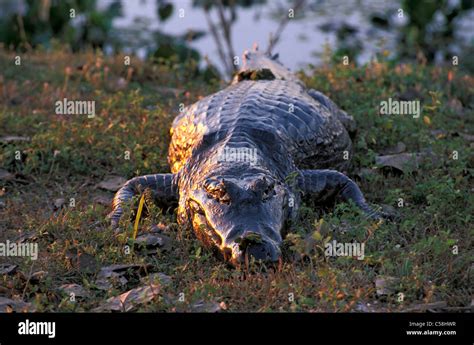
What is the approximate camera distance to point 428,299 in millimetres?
4246

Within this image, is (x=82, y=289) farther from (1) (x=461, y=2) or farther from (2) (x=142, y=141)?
(1) (x=461, y=2)

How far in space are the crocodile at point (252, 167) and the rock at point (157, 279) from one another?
1.21ft

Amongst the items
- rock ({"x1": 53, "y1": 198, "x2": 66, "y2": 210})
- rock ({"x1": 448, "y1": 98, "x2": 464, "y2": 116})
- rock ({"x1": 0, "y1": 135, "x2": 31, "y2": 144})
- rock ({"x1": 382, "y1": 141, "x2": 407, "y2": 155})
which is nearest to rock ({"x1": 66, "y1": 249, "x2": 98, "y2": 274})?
rock ({"x1": 53, "y1": 198, "x2": 66, "y2": 210})

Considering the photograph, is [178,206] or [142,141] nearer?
[178,206]

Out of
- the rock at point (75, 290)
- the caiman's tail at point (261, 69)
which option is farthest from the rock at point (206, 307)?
the caiman's tail at point (261, 69)

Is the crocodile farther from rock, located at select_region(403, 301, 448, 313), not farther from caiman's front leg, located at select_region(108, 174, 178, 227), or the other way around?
rock, located at select_region(403, 301, 448, 313)

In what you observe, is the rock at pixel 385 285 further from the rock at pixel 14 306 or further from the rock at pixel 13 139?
the rock at pixel 13 139

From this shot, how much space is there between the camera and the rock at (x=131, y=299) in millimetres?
4234

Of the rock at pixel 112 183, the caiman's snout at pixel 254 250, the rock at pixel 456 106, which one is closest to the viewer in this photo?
the caiman's snout at pixel 254 250

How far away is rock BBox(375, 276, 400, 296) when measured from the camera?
439cm

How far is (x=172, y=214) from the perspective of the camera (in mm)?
5867
